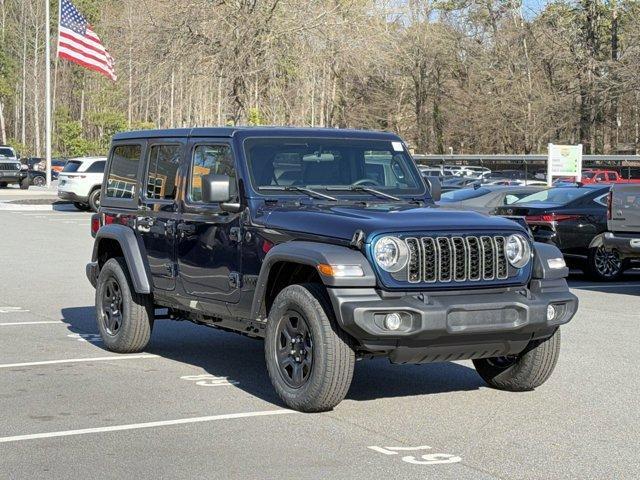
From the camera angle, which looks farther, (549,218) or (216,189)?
(549,218)

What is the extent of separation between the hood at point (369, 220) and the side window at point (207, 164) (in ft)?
2.11

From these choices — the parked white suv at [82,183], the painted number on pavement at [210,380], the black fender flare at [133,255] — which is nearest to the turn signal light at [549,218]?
the black fender flare at [133,255]

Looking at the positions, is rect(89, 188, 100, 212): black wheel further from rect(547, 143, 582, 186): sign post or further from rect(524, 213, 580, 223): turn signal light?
rect(524, 213, 580, 223): turn signal light

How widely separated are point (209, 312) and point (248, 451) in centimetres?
241

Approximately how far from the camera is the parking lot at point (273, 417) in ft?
20.7

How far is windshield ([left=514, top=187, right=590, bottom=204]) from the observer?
18.6 m

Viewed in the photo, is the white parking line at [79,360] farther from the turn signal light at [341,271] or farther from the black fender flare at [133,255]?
the turn signal light at [341,271]

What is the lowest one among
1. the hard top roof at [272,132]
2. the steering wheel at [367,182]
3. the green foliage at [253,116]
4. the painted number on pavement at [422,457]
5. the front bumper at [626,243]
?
the painted number on pavement at [422,457]

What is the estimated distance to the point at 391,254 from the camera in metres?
7.35

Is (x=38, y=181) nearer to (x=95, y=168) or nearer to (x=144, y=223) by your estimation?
(x=95, y=168)

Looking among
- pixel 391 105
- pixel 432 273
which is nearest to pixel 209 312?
pixel 432 273

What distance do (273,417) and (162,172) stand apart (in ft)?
9.84

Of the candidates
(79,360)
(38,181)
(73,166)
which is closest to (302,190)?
(79,360)

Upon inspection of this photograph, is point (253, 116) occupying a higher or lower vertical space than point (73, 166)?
higher
